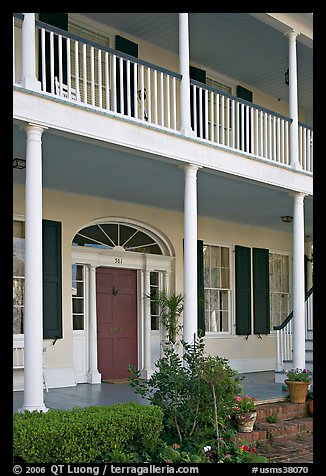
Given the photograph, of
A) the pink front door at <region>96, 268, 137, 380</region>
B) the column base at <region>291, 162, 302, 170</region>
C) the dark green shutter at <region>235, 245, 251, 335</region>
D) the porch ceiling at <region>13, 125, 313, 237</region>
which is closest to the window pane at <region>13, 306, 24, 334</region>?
the pink front door at <region>96, 268, 137, 380</region>

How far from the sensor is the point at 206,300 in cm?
1287

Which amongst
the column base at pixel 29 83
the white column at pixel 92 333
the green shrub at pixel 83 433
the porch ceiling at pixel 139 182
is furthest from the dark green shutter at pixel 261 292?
the column base at pixel 29 83

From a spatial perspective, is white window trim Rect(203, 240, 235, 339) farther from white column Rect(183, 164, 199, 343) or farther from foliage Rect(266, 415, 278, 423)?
white column Rect(183, 164, 199, 343)

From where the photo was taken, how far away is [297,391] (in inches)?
364

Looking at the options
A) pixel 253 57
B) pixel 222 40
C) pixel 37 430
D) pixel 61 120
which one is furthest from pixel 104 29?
pixel 37 430

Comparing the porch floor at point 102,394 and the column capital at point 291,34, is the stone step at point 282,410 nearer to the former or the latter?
the porch floor at point 102,394

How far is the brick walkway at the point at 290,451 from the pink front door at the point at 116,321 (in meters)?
3.80

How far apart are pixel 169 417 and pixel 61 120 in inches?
136

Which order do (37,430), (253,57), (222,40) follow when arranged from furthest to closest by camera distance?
(253,57), (222,40), (37,430)

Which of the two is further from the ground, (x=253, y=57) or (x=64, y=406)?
(x=253, y=57)
